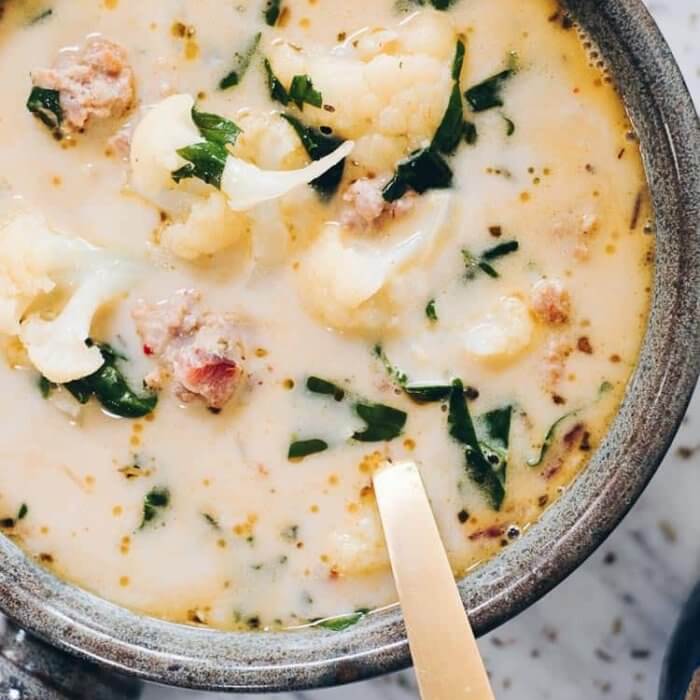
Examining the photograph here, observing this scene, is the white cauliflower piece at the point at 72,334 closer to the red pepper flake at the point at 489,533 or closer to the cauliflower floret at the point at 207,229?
the cauliflower floret at the point at 207,229

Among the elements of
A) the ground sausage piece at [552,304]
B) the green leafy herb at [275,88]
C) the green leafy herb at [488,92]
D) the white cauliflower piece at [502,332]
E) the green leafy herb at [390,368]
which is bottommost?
the green leafy herb at [390,368]

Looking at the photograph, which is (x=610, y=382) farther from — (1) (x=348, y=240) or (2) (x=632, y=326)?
(1) (x=348, y=240)

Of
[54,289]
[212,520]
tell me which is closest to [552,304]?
[212,520]

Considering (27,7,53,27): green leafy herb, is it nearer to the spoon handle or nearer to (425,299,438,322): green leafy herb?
(425,299,438,322): green leafy herb

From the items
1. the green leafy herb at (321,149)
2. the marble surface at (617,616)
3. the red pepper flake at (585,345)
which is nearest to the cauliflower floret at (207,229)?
the green leafy herb at (321,149)

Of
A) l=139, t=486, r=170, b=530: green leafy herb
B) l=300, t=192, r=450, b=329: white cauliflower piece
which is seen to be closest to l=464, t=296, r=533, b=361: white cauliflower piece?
l=300, t=192, r=450, b=329: white cauliflower piece

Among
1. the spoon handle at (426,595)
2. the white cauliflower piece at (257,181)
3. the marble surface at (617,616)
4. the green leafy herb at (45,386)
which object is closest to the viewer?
the spoon handle at (426,595)
